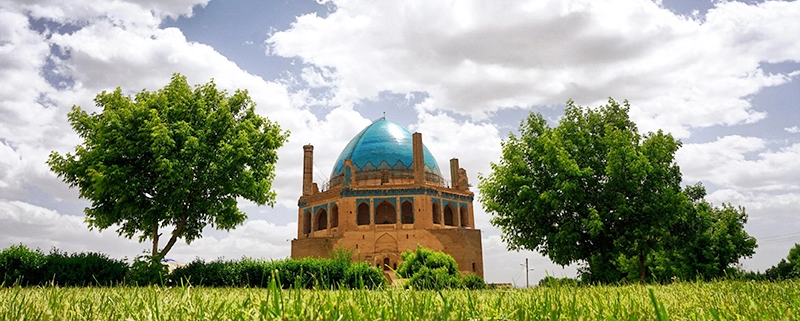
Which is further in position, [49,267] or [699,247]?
[699,247]

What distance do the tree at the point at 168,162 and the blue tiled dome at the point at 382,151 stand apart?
18.2 m

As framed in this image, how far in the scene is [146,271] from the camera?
15.4m

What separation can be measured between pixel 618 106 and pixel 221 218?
16.2 m

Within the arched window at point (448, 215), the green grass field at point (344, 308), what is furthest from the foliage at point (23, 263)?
the arched window at point (448, 215)

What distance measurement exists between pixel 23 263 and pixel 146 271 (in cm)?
314

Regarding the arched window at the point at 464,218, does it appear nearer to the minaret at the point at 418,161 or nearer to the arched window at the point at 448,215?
the arched window at the point at 448,215

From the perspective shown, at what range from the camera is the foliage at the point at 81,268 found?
1427 cm

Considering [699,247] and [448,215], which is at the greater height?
[448,215]

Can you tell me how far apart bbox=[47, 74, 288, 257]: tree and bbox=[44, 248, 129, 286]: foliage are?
55.7 inches

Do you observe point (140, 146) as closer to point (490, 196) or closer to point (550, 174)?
point (490, 196)

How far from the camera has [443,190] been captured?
36.2 m

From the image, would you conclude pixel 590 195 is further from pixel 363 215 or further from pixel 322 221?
pixel 322 221

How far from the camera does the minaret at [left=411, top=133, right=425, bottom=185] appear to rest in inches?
1377

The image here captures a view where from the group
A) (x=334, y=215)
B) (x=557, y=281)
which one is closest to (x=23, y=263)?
(x=557, y=281)
